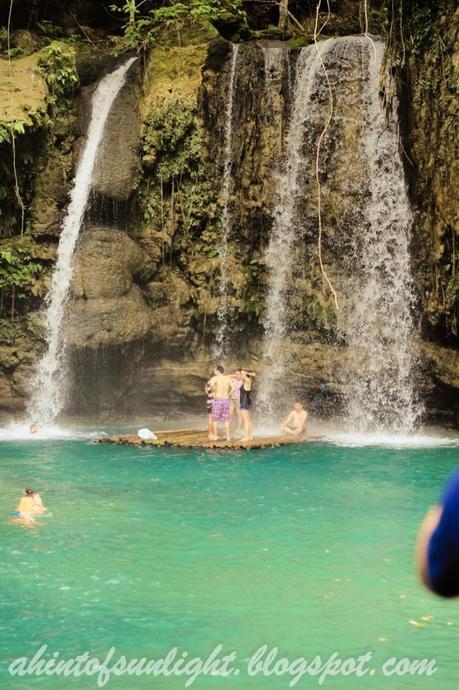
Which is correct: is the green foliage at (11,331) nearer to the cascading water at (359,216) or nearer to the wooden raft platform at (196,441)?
the wooden raft platform at (196,441)

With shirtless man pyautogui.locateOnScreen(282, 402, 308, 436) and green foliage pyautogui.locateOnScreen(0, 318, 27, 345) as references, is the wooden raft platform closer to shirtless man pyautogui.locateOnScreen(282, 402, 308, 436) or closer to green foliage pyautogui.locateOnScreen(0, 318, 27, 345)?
shirtless man pyautogui.locateOnScreen(282, 402, 308, 436)

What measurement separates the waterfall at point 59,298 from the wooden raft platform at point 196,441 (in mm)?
4385

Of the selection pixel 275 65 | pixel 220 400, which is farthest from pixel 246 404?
pixel 275 65

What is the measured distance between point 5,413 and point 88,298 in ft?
11.4

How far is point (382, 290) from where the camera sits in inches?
762

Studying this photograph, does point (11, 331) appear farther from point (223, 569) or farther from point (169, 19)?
point (223, 569)

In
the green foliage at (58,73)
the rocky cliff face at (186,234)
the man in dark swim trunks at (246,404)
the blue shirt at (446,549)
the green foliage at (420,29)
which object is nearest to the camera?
the blue shirt at (446,549)

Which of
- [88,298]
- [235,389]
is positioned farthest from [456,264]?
[88,298]

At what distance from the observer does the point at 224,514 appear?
405 inches

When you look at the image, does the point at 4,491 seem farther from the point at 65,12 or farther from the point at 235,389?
the point at 65,12

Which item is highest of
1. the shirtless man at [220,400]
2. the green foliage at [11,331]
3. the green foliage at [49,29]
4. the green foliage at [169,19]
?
the green foliage at [49,29]

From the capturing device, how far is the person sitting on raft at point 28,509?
975 cm

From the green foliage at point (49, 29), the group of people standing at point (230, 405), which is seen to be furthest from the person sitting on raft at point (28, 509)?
the green foliage at point (49, 29)

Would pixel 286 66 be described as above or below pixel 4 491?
above
